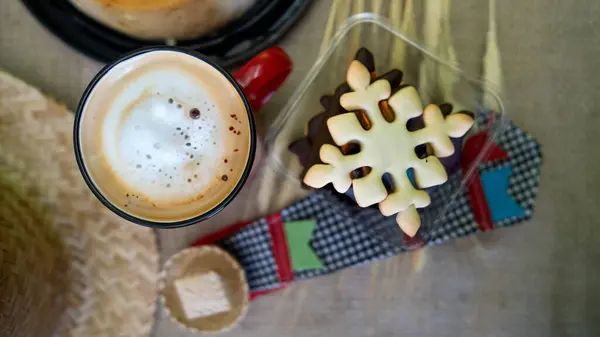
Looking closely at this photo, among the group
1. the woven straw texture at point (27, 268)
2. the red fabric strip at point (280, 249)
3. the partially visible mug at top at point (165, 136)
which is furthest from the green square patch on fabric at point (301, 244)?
the woven straw texture at point (27, 268)

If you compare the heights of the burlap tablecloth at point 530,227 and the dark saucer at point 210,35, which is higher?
the dark saucer at point 210,35

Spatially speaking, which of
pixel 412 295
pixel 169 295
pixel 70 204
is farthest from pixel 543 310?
pixel 70 204

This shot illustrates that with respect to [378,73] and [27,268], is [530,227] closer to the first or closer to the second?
[378,73]

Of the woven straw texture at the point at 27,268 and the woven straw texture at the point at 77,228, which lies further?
the woven straw texture at the point at 77,228

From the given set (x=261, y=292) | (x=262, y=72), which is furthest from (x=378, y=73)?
(x=261, y=292)

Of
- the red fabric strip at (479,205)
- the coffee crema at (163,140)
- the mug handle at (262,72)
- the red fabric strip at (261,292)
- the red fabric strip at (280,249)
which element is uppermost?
the mug handle at (262,72)

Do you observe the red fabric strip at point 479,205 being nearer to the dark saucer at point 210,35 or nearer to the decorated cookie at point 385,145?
the decorated cookie at point 385,145

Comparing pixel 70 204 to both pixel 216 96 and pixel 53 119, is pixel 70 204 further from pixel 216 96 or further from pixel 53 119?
pixel 216 96

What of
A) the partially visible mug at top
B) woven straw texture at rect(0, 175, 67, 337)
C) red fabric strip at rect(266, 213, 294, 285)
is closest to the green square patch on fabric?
red fabric strip at rect(266, 213, 294, 285)
